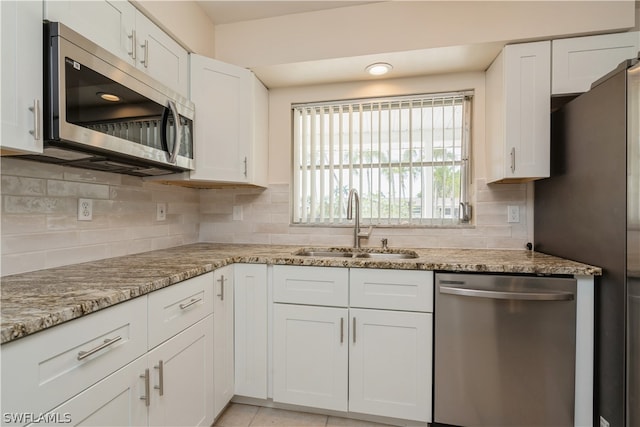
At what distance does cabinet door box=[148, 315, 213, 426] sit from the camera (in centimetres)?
118

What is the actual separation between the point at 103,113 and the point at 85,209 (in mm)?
562

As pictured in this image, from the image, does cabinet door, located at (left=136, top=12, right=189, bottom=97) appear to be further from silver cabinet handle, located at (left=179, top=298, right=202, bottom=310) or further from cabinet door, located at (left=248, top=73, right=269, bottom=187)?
silver cabinet handle, located at (left=179, top=298, right=202, bottom=310)

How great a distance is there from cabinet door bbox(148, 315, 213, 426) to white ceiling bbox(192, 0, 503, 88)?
5.54 ft

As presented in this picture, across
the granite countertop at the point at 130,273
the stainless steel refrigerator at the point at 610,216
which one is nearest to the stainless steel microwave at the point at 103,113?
the granite countertop at the point at 130,273

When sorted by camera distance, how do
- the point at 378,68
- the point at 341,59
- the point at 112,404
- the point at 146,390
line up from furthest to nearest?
the point at 378,68
the point at 341,59
the point at 146,390
the point at 112,404

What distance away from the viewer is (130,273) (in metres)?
1.30

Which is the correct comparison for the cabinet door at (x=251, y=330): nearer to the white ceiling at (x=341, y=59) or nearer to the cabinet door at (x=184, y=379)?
the cabinet door at (x=184, y=379)

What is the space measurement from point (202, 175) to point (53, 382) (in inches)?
52.7

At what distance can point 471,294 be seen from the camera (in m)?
1.49

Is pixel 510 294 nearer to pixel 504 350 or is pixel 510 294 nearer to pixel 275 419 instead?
pixel 504 350

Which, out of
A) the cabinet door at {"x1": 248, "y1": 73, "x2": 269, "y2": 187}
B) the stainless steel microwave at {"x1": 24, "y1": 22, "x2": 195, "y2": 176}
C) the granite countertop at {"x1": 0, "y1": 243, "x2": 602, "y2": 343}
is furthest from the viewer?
the cabinet door at {"x1": 248, "y1": 73, "x2": 269, "y2": 187}

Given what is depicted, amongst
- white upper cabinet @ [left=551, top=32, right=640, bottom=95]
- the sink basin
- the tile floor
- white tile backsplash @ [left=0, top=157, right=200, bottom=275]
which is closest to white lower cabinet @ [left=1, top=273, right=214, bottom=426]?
the tile floor

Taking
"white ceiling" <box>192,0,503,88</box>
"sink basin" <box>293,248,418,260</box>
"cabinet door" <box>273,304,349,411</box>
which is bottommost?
"cabinet door" <box>273,304,349,411</box>

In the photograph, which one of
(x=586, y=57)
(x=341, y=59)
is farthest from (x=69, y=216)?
(x=586, y=57)
